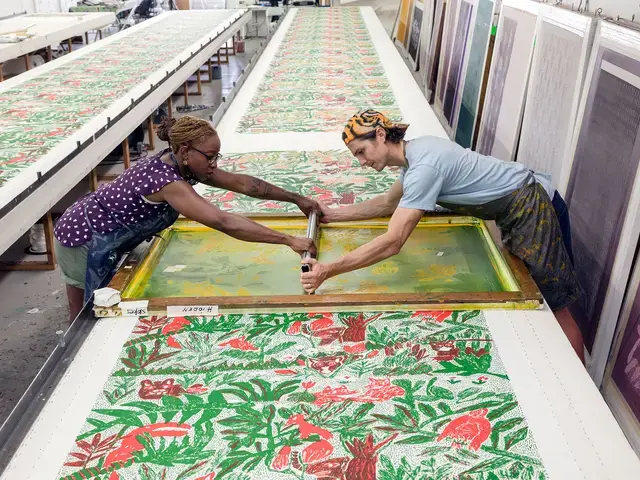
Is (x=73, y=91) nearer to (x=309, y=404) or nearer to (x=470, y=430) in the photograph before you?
(x=309, y=404)

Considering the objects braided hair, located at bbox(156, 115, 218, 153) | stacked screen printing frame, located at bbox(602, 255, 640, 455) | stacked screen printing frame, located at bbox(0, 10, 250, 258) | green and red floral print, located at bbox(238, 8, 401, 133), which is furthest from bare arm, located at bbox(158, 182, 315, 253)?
green and red floral print, located at bbox(238, 8, 401, 133)

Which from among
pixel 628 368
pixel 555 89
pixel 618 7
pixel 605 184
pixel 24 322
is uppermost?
pixel 618 7

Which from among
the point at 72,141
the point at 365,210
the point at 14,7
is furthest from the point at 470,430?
the point at 14,7

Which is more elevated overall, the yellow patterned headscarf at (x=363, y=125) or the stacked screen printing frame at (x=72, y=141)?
the yellow patterned headscarf at (x=363, y=125)

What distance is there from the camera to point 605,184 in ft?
8.15

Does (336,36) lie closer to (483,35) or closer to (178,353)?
(483,35)

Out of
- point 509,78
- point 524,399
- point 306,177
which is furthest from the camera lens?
point 509,78

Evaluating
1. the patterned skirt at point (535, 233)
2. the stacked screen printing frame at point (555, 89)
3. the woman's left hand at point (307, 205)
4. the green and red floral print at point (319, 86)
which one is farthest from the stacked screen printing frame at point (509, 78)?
the woman's left hand at point (307, 205)

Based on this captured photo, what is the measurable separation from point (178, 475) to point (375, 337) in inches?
27.2

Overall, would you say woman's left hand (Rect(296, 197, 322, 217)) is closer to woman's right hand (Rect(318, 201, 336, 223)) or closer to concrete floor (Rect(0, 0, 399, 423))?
woman's right hand (Rect(318, 201, 336, 223))

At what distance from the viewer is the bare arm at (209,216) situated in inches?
84.7

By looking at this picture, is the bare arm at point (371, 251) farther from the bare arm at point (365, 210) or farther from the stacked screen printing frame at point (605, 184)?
the stacked screen printing frame at point (605, 184)

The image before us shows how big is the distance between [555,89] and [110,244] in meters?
2.13

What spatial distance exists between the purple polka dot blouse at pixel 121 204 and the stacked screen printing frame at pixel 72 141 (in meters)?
0.82
